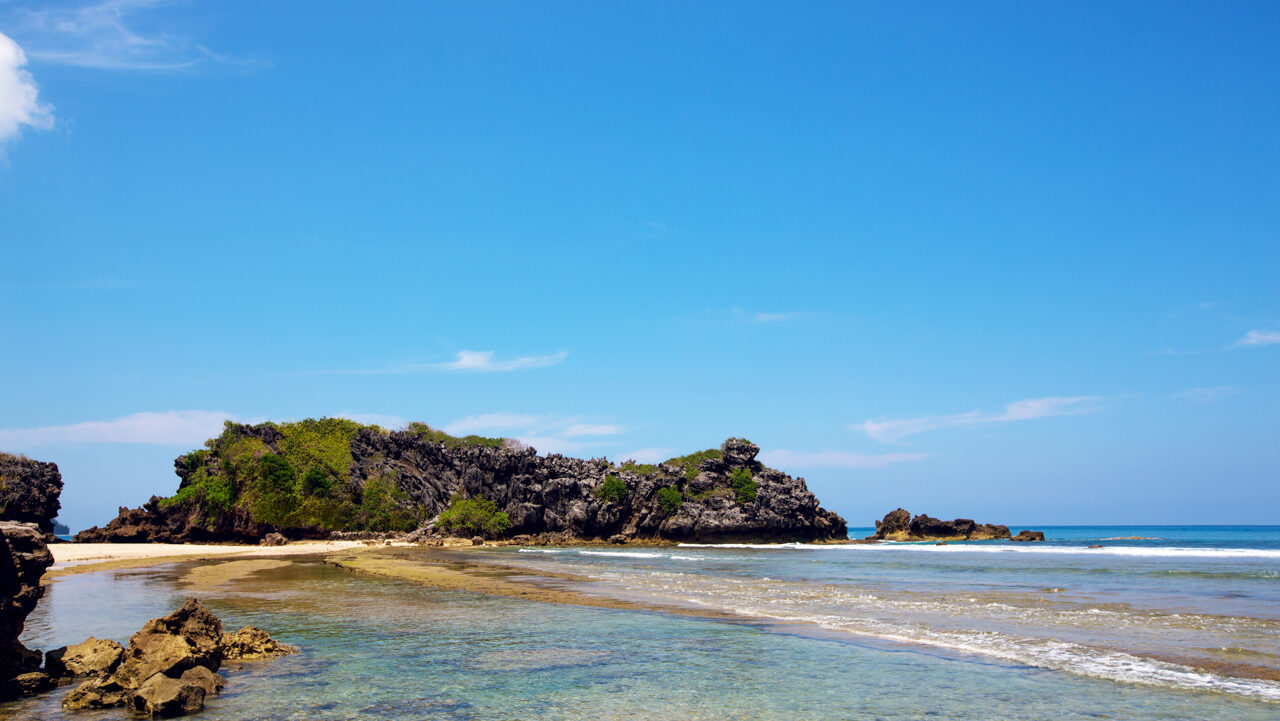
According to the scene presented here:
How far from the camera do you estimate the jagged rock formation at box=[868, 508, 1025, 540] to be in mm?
98562

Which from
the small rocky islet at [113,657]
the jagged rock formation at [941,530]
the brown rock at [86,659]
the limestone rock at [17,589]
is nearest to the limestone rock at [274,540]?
the small rocky islet at [113,657]

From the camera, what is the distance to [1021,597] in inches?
973

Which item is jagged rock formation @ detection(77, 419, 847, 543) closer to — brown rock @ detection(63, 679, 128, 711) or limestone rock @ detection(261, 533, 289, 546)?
limestone rock @ detection(261, 533, 289, 546)

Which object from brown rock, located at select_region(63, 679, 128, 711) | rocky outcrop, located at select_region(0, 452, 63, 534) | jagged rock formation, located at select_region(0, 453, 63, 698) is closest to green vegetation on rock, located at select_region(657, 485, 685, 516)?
rocky outcrop, located at select_region(0, 452, 63, 534)

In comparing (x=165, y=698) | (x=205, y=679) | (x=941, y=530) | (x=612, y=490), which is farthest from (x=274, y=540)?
(x=941, y=530)

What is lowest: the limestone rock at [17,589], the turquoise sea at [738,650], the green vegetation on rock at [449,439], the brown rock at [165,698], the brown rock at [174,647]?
the turquoise sea at [738,650]

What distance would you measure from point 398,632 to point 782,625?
379 inches

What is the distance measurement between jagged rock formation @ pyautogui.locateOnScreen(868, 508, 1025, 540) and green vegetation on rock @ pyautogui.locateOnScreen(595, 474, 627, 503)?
40.4 metres

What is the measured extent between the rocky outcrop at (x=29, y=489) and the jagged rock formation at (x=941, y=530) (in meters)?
99.1

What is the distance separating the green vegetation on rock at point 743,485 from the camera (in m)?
87.9

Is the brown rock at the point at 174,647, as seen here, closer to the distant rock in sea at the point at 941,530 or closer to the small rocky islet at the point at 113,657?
the small rocky islet at the point at 113,657

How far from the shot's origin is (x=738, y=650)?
1454 centimetres

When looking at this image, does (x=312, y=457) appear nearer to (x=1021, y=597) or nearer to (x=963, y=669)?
(x=1021, y=597)

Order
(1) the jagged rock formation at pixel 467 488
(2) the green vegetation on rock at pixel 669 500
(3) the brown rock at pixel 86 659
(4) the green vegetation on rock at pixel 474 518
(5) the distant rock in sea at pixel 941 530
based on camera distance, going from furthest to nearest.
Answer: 1. (5) the distant rock in sea at pixel 941 530
2. (2) the green vegetation on rock at pixel 669 500
3. (4) the green vegetation on rock at pixel 474 518
4. (1) the jagged rock formation at pixel 467 488
5. (3) the brown rock at pixel 86 659
